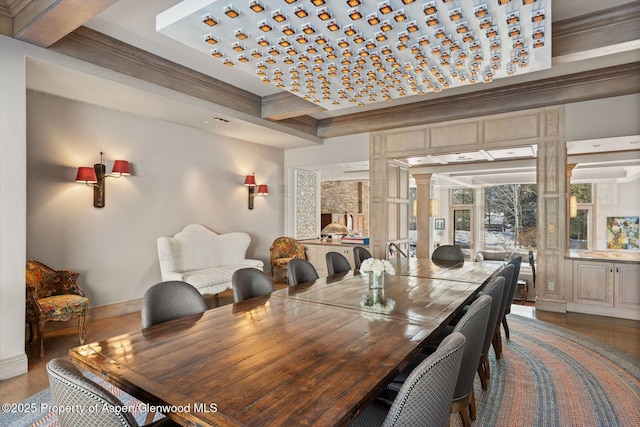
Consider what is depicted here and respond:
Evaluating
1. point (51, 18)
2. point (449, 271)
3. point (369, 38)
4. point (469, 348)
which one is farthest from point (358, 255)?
point (51, 18)

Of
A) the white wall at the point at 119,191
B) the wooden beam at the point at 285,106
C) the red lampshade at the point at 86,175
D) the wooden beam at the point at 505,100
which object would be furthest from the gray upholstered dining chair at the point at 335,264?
the red lampshade at the point at 86,175

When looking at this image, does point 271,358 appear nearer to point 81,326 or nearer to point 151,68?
point 81,326

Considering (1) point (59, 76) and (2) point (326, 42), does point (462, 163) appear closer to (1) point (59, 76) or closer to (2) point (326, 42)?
(2) point (326, 42)

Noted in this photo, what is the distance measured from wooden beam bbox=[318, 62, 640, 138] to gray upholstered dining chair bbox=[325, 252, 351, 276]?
265 centimetres

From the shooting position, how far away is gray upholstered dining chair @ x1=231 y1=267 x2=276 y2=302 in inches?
103

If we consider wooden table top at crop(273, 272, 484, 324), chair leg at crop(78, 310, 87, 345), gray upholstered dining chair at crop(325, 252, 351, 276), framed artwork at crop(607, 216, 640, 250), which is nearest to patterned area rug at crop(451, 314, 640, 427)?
wooden table top at crop(273, 272, 484, 324)

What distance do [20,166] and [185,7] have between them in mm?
1974

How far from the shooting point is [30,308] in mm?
3219

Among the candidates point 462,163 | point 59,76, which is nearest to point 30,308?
point 59,76

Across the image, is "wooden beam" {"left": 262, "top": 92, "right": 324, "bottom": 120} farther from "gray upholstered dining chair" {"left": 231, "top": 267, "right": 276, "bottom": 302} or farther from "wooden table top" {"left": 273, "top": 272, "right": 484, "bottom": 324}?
"gray upholstered dining chair" {"left": 231, "top": 267, "right": 276, "bottom": 302}

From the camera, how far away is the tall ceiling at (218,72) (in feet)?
9.26

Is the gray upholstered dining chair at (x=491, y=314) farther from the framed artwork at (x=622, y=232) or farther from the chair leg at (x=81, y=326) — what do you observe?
the framed artwork at (x=622, y=232)

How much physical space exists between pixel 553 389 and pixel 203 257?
441 centimetres

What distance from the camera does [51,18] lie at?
8.62 ft
